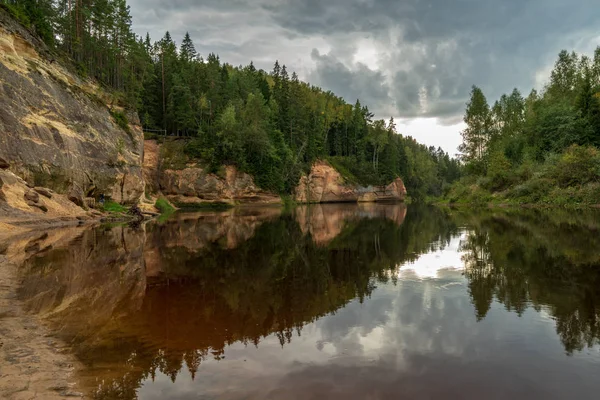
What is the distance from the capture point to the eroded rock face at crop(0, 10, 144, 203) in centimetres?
2827

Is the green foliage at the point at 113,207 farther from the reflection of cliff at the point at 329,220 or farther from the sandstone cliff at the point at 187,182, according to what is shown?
the sandstone cliff at the point at 187,182

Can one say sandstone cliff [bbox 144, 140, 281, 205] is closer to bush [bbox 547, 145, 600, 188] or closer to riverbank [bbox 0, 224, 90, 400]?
bush [bbox 547, 145, 600, 188]

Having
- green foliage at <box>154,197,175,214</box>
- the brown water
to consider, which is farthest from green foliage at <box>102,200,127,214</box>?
the brown water

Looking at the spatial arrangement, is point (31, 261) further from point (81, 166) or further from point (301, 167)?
point (301, 167)

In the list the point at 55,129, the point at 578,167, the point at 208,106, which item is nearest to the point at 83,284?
the point at 55,129

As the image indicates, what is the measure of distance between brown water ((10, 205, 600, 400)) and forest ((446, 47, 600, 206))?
37194 mm

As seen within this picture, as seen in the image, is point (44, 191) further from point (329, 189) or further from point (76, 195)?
point (329, 189)

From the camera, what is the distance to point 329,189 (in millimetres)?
90500

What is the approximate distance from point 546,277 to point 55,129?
36.9 meters

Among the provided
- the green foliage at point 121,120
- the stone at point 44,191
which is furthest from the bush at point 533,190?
the stone at point 44,191

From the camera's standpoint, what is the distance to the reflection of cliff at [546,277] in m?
7.90

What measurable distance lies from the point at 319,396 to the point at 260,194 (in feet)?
221

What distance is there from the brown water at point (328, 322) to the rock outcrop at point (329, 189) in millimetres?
68326

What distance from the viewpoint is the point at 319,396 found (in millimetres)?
5305
